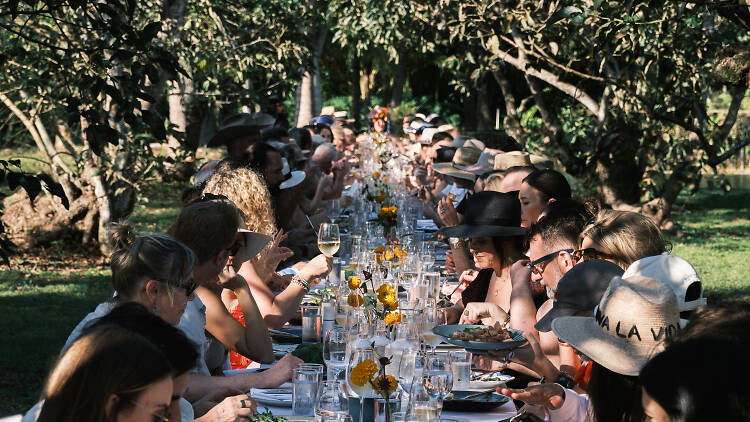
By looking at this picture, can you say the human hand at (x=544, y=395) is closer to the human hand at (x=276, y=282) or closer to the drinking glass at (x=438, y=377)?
the drinking glass at (x=438, y=377)

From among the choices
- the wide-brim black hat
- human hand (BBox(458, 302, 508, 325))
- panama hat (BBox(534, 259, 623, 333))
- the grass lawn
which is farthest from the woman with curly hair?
panama hat (BBox(534, 259, 623, 333))

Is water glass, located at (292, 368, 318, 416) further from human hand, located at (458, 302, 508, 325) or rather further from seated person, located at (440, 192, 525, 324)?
seated person, located at (440, 192, 525, 324)

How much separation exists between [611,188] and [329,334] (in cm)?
1004

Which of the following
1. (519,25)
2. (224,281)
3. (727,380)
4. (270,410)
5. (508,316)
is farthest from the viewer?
(519,25)

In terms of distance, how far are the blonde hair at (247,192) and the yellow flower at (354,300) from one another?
3.85 feet

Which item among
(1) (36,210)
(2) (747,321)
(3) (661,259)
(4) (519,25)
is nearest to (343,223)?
(4) (519,25)

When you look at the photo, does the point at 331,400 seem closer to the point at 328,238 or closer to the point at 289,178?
the point at 328,238

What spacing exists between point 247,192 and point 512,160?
384 centimetres

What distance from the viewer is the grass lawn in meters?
6.87

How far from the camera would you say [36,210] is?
1136 cm

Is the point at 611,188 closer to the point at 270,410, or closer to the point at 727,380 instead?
the point at 270,410

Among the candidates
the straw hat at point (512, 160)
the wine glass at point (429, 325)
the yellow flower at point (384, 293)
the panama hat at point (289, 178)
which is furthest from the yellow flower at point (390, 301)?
the straw hat at point (512, 160)

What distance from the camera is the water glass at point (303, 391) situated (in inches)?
118

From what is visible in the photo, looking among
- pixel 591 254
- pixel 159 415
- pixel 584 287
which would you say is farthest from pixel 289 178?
pixel 159 415
